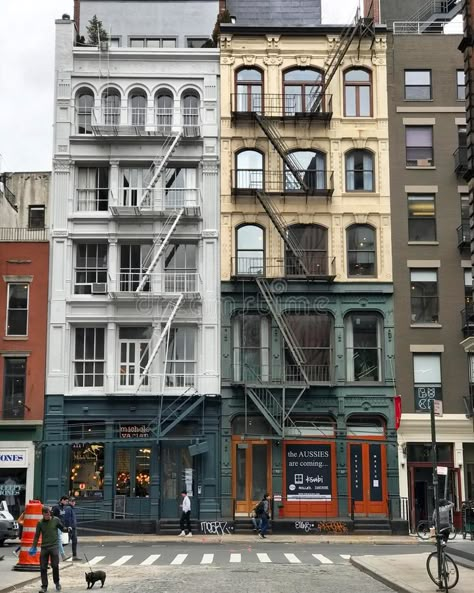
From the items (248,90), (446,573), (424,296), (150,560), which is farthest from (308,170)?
(446,573)

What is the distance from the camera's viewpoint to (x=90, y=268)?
128 feet

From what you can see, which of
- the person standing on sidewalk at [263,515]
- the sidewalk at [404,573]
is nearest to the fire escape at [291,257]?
the person standing on sidewalk at [263,515]

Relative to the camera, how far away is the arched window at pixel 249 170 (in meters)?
39.5

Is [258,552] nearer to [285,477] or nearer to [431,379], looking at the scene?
[285,477]

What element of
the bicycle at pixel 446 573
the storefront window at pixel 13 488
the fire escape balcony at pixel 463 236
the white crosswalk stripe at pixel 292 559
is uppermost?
the fire escape balcony at pixel 463 236

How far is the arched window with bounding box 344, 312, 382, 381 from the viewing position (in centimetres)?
3838

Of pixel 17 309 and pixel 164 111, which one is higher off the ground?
pixel 164 111

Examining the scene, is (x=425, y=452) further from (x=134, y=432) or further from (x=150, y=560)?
(x=150, y=560)

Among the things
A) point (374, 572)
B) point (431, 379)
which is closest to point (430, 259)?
point (431, 379)

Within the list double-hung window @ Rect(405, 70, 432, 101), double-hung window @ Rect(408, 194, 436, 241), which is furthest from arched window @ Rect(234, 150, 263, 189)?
double-hung window @ Rect(405, 70, 432, 101)

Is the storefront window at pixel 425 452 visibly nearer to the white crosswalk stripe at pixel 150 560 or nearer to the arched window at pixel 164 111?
the white crosswalk stripe at pixel 150 560

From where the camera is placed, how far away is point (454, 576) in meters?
17.5

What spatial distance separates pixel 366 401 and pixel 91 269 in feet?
41.7

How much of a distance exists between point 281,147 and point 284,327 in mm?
7823
